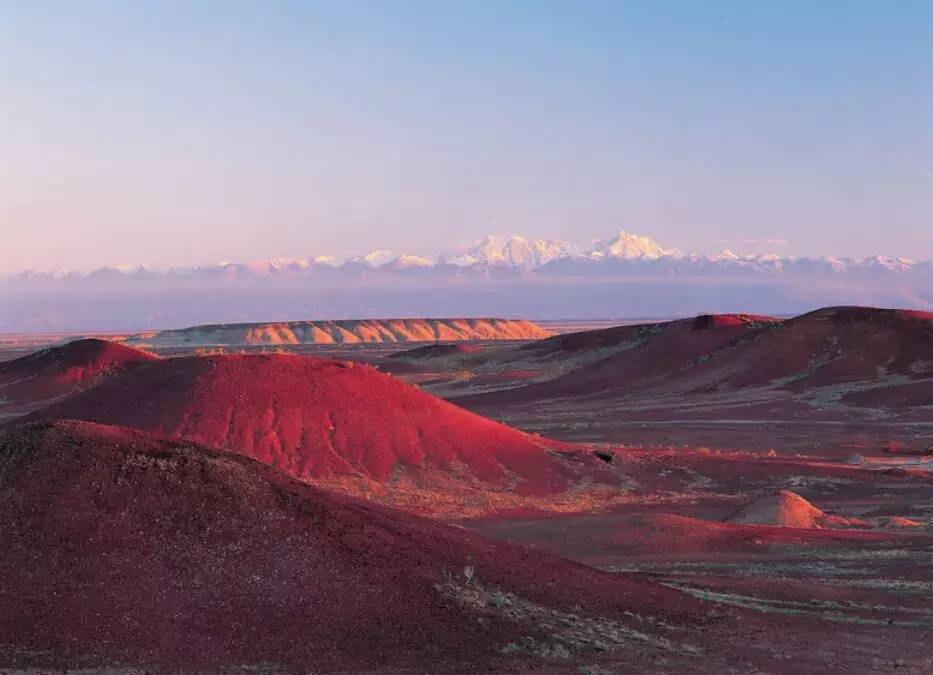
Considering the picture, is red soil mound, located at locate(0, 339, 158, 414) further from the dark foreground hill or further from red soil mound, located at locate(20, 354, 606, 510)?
red soil mound, located at locate(20, 354, 606, 510)

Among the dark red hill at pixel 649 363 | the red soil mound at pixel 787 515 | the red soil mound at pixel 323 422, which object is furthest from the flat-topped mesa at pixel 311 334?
the red soil mound at pixel 787 515

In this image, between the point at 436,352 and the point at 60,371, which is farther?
the point at 436,352

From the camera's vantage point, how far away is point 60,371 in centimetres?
6538

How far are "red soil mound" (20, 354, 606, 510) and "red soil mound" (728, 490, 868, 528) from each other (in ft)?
22.0

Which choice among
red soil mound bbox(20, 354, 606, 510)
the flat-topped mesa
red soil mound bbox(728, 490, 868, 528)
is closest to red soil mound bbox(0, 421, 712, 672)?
red soil mound bbox(728, 490, 868, 528)

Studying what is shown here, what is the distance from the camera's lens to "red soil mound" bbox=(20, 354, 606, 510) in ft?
103

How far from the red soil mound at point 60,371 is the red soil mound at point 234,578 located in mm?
48926

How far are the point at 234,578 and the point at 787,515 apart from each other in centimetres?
1754

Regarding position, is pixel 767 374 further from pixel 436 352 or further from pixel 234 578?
pixel 234 578

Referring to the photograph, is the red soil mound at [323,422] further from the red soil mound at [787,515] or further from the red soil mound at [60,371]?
the red soil mound at [60,371]

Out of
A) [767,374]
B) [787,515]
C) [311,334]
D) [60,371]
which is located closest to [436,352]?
[767,374]

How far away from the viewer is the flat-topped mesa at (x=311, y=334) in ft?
546

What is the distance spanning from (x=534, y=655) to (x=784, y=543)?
12.0 m

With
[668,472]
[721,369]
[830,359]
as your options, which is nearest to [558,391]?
[721,369]
